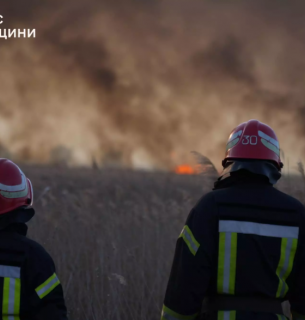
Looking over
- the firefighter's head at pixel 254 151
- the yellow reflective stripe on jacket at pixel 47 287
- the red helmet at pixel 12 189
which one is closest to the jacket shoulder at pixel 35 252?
the yellow reflective stripe on jacket at pixel 47 287

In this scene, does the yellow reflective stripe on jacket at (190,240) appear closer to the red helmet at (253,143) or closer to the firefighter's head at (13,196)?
the red helmet at (253,143)

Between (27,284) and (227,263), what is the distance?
107 centimetres

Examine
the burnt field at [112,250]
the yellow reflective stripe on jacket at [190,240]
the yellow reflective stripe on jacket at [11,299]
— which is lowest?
the burnt field at [112,250]

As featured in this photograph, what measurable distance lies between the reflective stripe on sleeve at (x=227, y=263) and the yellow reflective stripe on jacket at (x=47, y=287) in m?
0.88

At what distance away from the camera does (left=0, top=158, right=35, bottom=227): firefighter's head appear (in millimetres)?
2793

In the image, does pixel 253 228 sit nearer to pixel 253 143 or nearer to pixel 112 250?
pixel 253 143

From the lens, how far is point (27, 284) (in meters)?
2.65

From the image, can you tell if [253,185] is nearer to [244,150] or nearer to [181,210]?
[244,150]

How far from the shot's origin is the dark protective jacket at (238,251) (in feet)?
8.48

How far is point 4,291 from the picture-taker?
259 centimetres

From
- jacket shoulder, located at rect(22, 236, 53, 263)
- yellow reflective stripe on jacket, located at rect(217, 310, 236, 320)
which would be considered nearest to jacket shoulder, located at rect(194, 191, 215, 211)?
yellow reflective stripe on jacket, located at rect(217, 310, 236, 320)

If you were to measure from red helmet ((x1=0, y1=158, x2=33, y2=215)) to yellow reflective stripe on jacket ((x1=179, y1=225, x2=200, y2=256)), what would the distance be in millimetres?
945

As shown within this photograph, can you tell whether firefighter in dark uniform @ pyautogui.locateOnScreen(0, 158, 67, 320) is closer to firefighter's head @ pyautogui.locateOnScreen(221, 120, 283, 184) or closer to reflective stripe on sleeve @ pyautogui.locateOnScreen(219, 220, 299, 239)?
reflective stripe on sleeve @ pyautogui.locateOnScreen(219, 220, 299, 239)

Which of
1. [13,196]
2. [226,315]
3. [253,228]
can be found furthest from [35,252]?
[253,228]
